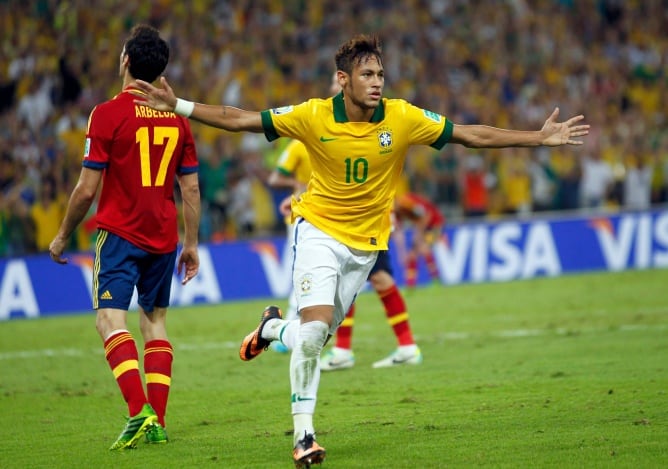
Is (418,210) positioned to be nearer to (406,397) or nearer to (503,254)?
(503,254)

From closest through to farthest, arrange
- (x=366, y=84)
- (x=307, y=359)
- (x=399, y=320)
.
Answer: (x=307, y=359) → (x=366, y=84) → (x=399, y=320)

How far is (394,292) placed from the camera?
11359mm

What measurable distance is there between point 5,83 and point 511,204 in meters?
10.4

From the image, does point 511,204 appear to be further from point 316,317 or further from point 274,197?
point 316,317

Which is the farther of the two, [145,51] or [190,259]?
[190,259]

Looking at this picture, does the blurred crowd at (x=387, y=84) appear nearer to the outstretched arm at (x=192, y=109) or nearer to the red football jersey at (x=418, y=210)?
the red football jersey at (x=418, y=210)

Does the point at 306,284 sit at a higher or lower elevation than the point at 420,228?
lower

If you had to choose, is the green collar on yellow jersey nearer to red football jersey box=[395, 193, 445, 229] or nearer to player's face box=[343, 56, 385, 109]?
player's face box=[343, 56, 385, 109]

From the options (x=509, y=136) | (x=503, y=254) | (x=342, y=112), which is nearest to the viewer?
(x=342, y=112)

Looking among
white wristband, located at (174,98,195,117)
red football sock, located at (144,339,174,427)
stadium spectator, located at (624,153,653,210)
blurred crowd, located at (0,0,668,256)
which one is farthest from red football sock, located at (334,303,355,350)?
stadium spectator, located at (624,153,653,210)

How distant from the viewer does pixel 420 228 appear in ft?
66.1

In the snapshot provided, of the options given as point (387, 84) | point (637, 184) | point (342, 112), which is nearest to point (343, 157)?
point (342, 112)

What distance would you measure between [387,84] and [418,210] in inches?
234

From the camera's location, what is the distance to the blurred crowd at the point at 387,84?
20875 millimetres
